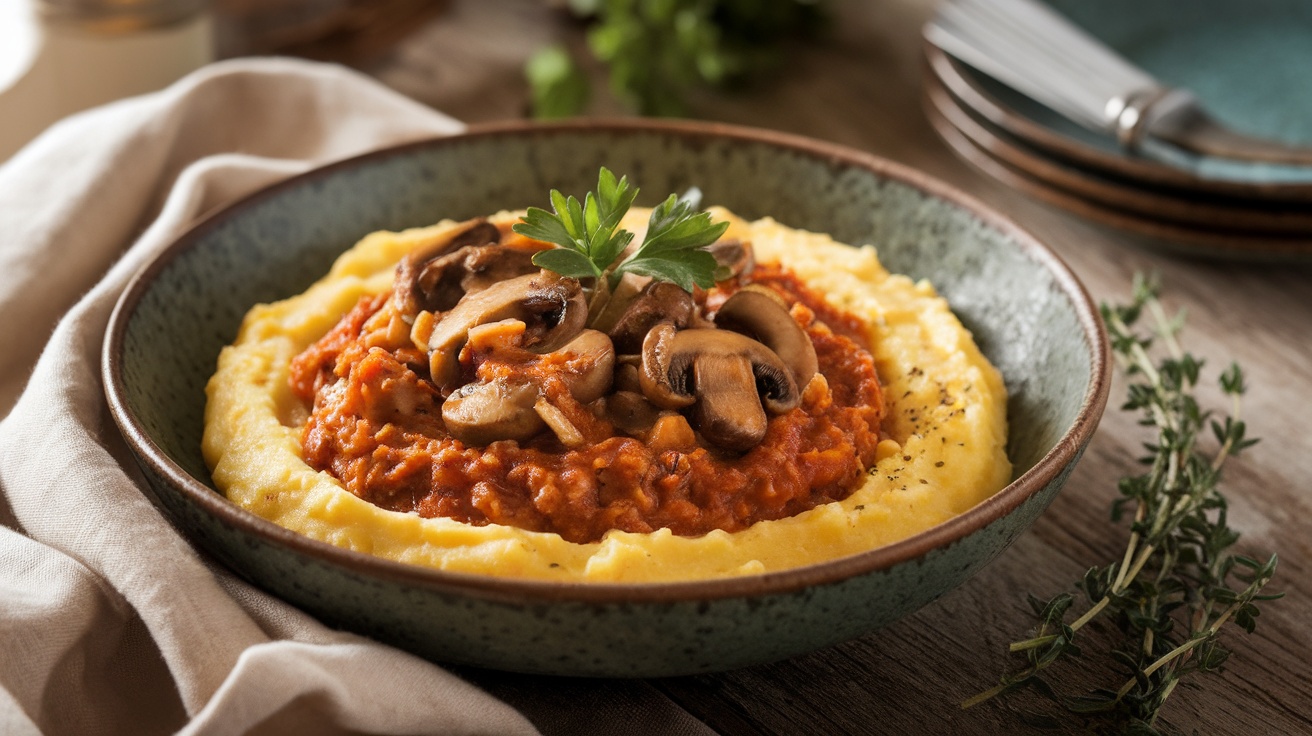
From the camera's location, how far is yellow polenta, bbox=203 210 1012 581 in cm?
305

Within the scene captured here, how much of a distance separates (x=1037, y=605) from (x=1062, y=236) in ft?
9.44

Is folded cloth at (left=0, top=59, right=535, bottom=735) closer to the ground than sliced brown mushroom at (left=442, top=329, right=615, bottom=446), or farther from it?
closer to the ground

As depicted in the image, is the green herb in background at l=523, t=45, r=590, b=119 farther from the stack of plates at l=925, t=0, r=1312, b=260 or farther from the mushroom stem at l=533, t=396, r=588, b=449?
the mushroom stem at l=533, t=396, r=588, b=449

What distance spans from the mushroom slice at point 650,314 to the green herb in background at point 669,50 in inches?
117

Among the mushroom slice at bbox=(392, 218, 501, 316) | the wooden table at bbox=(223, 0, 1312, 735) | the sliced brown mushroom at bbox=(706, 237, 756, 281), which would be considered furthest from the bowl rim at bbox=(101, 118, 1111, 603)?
the sliced brown mushroom at bbox=(706, 237, 756, 281)

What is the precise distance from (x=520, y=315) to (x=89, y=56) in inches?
147

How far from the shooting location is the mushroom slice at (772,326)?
3.64 m

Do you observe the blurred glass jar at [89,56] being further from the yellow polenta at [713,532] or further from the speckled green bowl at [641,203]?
the yellow polenta at [713,532]

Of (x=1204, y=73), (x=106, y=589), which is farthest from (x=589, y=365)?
(x=1204, y=73)

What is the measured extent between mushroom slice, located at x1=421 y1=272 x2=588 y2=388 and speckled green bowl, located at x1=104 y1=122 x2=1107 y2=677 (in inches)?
30.7

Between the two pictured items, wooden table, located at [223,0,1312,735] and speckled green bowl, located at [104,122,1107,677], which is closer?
speckled green bowl, located at [104,122,1107,677]

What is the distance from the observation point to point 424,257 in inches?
155

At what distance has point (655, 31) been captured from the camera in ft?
22.1

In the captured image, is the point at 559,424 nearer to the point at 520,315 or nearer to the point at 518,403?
the point at 518,403
